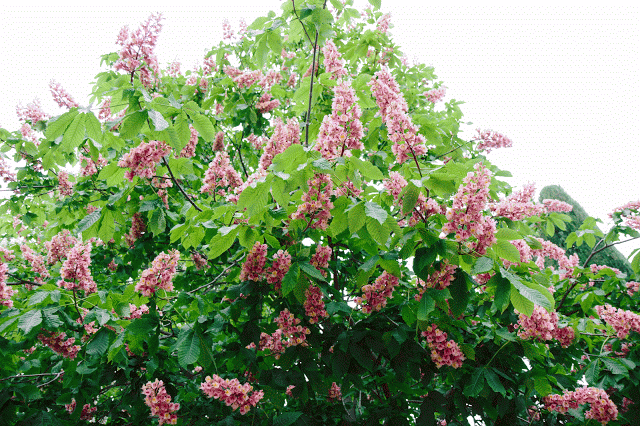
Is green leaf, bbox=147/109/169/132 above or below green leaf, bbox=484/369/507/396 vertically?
above

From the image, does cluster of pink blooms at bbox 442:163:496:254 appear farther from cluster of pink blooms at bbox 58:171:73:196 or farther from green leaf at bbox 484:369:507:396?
cluster of pink blooms at bbox 58:171:73:196

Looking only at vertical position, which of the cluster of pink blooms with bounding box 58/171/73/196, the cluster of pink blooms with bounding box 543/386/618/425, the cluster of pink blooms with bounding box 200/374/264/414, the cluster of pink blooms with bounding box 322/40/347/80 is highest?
the cluster of pink blooms with bounding box 322/40/347/80

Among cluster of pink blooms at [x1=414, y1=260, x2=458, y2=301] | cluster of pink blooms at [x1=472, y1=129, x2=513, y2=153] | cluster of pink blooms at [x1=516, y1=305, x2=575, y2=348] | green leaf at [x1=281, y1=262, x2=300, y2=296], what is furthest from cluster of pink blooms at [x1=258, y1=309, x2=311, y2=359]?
cluster of pink blooms at [x1=472, y1=129, x2=513, y2=153]

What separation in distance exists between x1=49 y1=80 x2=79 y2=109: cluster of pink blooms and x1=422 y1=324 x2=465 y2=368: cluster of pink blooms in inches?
179

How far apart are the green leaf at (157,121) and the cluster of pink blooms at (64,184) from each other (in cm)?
328

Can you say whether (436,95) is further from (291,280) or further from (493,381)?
(291,280)

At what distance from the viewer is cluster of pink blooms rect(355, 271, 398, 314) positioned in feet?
7.95

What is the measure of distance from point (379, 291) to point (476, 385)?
2.86 feet

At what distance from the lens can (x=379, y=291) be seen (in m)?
2.46

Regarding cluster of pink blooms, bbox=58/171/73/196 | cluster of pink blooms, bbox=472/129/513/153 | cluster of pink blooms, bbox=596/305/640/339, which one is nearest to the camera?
cluster of pink blooms, bbox=596/305/640/339

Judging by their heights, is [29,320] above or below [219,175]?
below

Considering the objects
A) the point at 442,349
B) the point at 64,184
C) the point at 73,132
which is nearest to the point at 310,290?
the point at 442,349

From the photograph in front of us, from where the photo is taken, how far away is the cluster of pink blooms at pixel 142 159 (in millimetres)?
2518

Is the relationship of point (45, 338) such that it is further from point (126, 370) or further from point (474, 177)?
point (474, 177)
